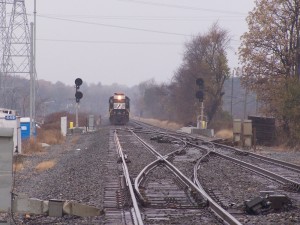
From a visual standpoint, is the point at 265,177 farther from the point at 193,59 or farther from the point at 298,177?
the point at 193,59

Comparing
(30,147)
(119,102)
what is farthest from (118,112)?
(30,147)

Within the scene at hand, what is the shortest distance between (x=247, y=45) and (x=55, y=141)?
1569 centimetres

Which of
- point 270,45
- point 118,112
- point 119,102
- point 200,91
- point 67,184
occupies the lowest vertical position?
point 67,184

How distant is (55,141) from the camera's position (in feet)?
120

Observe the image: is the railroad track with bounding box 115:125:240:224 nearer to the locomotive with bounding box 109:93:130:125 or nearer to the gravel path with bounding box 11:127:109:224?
the gravel path with bounding box 11:127:109:224

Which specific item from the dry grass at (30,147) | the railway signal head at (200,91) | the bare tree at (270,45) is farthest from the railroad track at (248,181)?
the railway signal head at (200,91)

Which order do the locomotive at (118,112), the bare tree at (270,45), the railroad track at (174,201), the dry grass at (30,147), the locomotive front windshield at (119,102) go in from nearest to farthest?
1. the railroad track at (174,201)
2. the dry grass at (30,147)
3. the bare tree at (270,45)
4. the locomotive at (118,112)
5. the locomotive front windshield at (119,102)

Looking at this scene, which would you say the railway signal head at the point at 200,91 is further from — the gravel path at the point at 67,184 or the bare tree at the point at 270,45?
the gravel path at the point at 67,184

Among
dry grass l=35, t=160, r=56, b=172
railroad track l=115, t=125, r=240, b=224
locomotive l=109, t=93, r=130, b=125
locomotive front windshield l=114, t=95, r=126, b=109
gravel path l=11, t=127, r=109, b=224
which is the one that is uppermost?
locomotive front windshield l=114, t=95, r=126, b=109

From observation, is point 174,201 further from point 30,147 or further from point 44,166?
point 30,147

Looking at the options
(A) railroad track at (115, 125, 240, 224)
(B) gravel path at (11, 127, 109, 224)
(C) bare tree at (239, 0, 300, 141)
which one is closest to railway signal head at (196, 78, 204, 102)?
(C) bare tree at (239, 0, 300, 141)

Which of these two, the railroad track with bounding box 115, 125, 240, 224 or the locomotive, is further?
the locomotive

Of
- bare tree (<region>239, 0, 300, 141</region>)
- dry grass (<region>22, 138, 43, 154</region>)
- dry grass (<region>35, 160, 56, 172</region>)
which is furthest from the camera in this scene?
bare tree (<region>239, 0, 300, 141</region>)

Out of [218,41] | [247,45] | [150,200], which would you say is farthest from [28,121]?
[218,41]
